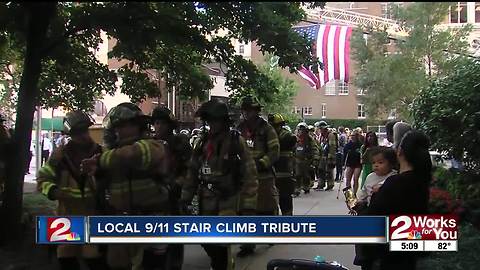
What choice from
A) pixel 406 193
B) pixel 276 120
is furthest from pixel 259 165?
pixel 406 193

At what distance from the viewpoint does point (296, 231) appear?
3193 millimetres

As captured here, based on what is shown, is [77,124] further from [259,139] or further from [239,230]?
[259,139]

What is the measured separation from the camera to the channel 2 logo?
3.33m

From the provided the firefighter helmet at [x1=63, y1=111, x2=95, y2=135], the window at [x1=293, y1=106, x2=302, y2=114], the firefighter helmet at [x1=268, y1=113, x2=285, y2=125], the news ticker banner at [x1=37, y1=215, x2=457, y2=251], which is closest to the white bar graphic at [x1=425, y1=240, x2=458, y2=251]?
the news ticker banner at [x1=37, y1=215, x2=457, y2=251]

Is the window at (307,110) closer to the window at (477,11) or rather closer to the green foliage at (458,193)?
the green foliage at (458,193)

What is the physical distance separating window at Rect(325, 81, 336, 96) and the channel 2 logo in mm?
1621

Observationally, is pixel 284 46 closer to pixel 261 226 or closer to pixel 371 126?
pixel 371 126

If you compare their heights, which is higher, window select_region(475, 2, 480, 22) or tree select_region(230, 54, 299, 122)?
window select_region(475, 2, 480, 22)

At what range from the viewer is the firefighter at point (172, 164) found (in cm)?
387

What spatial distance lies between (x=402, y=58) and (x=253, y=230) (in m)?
1.25

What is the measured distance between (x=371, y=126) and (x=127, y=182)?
1.66m

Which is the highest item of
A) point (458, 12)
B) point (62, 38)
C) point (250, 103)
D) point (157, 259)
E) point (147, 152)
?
point (62, 38)

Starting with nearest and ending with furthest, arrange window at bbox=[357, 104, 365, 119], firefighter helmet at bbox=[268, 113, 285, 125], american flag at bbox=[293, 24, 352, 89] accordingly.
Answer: american flag at bbox=[293, 24, 352, 89]
window at bbox=[357, 104, 365, 119]
firefighter helmet at bbox=[268, 113, 285, 125]

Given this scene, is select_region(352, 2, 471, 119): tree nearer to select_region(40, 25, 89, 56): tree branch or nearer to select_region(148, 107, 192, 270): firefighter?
select_region(148, 107, 192, 270): firefighter
